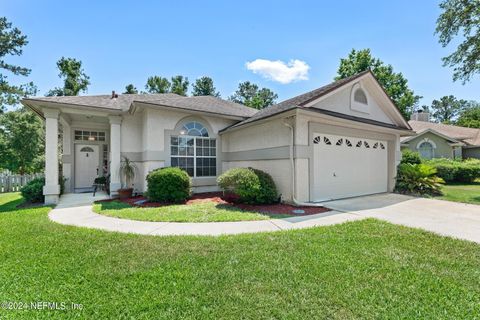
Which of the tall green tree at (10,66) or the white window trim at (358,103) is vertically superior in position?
the tall green tree at (10,66)

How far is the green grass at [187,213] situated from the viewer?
6535 millimetres

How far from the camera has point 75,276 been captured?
3330 millimetres

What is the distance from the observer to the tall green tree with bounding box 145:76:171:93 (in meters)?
35.1

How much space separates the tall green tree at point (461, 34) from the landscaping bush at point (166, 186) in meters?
16.8

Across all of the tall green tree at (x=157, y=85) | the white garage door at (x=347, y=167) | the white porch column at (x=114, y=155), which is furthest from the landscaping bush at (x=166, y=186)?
the tall green tree at (x=157, y=85)

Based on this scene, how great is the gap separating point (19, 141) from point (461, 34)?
32.9 metres

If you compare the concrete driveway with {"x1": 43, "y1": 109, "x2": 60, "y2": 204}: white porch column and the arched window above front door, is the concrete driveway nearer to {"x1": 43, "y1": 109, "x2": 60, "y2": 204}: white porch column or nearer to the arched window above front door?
{"x1": 43, "y1": 109, "x2": 60, "y2": 204}: white porch column

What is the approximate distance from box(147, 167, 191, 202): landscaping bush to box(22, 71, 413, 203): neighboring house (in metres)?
1.42

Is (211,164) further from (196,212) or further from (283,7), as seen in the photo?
(283,7)

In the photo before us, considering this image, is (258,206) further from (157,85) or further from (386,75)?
(157,85)

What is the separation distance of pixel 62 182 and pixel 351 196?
45.1ft

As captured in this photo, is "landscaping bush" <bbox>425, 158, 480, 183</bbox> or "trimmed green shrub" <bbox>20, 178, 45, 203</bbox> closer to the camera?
"trimmed green shrub" <bbox>20, 178, 45, 203</bbox>

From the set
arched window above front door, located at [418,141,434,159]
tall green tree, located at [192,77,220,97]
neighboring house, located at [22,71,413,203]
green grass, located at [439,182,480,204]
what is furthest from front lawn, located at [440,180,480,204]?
tall green tree, located at [192,77,220,97]

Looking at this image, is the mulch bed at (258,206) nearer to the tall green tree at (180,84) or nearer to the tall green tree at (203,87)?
the tall green tree at (180,84)
